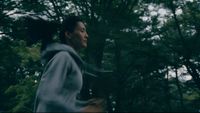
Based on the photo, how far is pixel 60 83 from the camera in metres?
1.87

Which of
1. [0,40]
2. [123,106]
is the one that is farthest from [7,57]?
[123,106]

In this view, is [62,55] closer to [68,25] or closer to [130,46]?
[68,25]

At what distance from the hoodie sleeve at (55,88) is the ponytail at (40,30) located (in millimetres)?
232

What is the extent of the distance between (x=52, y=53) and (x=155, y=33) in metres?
15.8

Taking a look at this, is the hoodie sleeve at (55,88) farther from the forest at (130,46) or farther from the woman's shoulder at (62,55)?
the forest at (130,46)

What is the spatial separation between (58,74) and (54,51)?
0.21 m

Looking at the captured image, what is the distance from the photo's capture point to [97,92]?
76.4 inches

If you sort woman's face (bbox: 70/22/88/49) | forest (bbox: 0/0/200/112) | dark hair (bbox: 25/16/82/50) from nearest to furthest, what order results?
dark hair (bbox: 25/16/82/50) → woman's face (bbox: 70/22/88/49) → forest (bbox: 0/0/200/112)

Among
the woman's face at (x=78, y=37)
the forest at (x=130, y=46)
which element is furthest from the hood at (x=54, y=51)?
the forest at (x=130, y=46)

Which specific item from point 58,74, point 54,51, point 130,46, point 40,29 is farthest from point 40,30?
point 130,46

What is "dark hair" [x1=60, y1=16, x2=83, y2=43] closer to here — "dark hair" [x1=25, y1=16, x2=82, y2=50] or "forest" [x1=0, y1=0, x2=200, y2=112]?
"dark hair" [x1=25, y1=16, x2=82, y2=50]

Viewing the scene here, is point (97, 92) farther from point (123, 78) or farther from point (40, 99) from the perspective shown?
point (123, 78)


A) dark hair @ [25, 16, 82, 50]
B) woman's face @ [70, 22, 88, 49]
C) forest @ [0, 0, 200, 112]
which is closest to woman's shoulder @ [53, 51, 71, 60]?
dark hair @ [25, 16, 82, 50]

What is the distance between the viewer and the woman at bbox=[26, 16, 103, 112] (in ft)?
5.98
